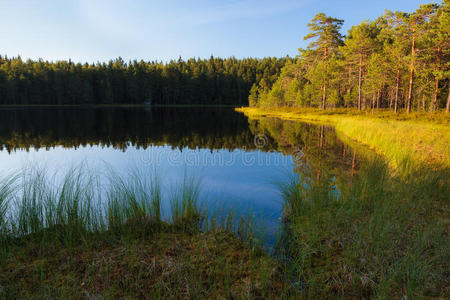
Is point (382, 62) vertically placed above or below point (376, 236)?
above

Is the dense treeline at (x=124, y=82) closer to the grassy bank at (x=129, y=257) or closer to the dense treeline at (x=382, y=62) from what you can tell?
the dense treeline at (x=382, y=62)

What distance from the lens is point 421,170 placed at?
253 inches

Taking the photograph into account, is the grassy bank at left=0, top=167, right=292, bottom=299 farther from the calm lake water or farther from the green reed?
the calm lake water

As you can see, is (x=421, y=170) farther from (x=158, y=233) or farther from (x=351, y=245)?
(x=158, y=233)

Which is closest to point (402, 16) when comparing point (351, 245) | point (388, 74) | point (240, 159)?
point (388, 74)

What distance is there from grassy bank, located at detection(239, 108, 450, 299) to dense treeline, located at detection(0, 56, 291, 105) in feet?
223

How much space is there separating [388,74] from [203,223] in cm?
3930

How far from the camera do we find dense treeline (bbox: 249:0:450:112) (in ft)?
88.1

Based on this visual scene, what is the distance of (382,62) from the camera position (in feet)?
107

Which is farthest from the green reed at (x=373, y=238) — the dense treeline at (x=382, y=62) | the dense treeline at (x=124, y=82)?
the dense treeline at (x=124, y=82)

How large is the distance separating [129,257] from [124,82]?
10036cm

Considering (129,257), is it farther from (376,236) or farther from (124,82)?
(124,82)

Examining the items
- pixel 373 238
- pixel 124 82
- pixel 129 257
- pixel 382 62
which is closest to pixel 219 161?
pixel 129 257

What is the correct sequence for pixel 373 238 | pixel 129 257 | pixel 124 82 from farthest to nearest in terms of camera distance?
pixel 124 82 → pixel 373 238 → pixel 129 257
